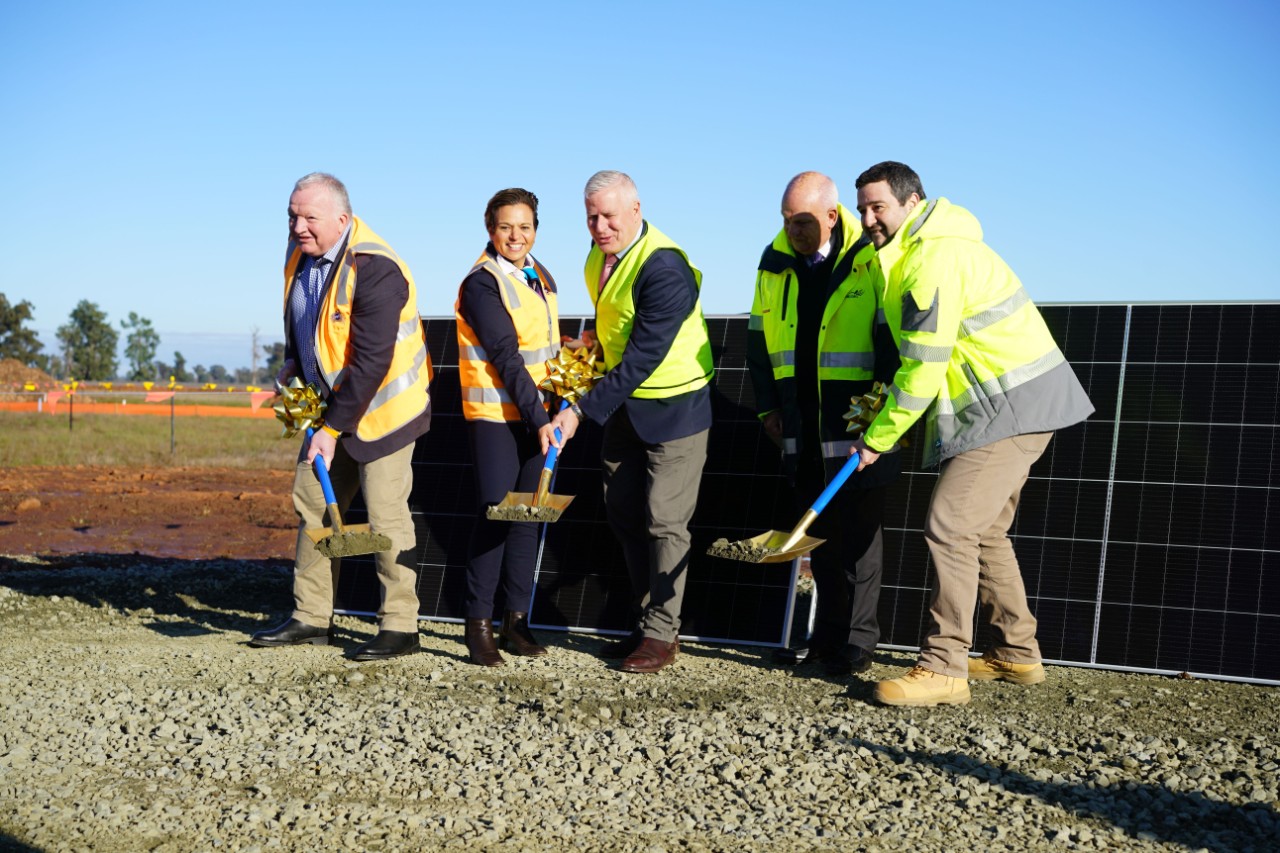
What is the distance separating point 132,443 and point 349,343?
76.5 ft

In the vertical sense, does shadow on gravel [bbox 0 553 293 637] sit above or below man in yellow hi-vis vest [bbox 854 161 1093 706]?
below

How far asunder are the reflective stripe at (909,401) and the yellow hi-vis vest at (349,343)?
241cm

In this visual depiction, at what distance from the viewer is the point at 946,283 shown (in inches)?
200

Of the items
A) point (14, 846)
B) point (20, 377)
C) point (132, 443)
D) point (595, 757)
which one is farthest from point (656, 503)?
point (20, 377)

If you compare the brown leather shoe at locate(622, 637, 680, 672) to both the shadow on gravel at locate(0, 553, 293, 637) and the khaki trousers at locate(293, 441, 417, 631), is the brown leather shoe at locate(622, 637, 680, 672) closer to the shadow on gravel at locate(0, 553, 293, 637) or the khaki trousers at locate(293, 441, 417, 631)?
the khaki trousers at locate(293, 441, 417, 631)

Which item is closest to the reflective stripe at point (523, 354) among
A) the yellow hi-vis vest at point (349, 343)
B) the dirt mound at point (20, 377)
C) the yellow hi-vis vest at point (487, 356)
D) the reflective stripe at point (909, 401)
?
the yellow hi-vis vest at point (487, 356)

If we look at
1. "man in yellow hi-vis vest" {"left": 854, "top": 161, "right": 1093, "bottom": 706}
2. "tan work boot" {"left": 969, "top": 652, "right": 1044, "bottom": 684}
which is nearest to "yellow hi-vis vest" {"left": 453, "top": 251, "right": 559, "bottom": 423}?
"man in yellow hi-vis vest" {"left": 854, "top": 161, "right": 1093, "bottom": 706}

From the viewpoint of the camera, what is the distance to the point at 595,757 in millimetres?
4676

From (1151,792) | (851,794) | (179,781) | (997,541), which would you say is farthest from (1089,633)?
(179,781)

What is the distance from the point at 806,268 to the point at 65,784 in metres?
3.85

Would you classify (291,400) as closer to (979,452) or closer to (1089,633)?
(979,452)

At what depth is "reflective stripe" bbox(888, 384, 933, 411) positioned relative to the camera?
516 cm

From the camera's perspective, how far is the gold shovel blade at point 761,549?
5.44m

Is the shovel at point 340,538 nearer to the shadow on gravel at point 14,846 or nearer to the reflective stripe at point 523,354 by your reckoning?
the reflective stripe at point 523,354
